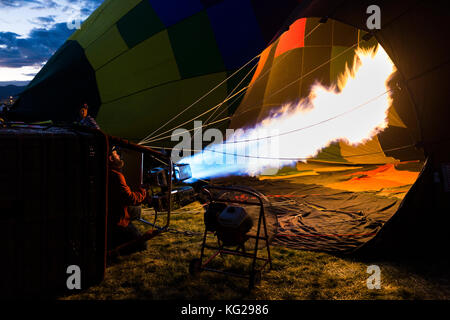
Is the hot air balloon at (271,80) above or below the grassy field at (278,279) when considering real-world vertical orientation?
above

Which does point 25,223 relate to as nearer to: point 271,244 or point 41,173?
point 41,173

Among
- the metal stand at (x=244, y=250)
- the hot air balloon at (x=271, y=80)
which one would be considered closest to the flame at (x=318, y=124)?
the hot air balloon at (x=271, y=80)

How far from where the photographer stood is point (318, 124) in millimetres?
9297

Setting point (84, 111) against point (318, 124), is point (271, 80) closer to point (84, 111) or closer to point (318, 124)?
point (318, 124)

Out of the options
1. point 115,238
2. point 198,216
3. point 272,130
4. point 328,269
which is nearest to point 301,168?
point 272,130

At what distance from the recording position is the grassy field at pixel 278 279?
2928 mm

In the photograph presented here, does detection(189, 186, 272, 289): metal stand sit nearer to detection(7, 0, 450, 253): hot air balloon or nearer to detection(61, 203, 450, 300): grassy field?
detection(61, 203, 450, 300): grassy field

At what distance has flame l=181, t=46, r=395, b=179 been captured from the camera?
8.95 meters

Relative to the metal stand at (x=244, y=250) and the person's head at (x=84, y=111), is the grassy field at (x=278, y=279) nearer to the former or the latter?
the metal stand at (x=244, y=250)

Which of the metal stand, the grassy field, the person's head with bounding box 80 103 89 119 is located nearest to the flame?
the person's head with bounding box 80 103 89 119

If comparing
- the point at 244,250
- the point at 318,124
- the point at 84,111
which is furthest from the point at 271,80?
the point at 244,250

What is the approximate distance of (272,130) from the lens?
9391 millimetres

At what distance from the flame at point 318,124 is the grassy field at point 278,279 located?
519 cm

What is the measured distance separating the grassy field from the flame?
519 centimetres
